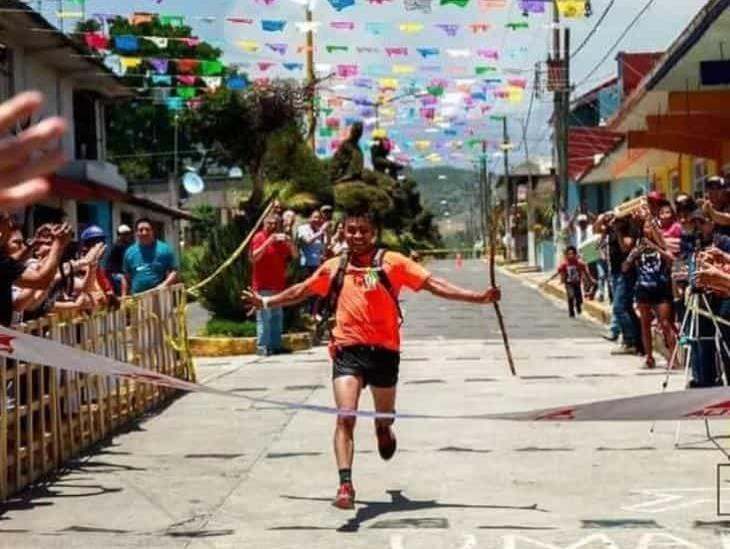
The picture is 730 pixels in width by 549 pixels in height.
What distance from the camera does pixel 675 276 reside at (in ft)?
41.2

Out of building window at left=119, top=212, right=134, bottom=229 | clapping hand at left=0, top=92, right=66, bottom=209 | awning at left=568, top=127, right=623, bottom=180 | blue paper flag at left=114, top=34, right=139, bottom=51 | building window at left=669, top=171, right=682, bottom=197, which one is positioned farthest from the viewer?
awning at left=568, top=127, right=623, bottom=180

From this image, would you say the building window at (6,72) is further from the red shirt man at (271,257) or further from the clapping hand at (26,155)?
the clapping hand at (26,155)

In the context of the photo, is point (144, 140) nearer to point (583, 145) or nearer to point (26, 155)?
point (583, 145)

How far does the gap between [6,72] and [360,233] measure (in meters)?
19.9

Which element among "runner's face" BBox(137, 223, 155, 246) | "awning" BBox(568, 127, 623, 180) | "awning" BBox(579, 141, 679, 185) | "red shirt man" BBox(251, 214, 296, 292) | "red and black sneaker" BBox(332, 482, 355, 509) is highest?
"awning" BBox(568, 127, 623, 180)

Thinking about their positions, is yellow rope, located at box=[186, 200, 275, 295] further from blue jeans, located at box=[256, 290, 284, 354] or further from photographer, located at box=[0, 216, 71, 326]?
photographer, located at box=[0, 216, 71, 326]

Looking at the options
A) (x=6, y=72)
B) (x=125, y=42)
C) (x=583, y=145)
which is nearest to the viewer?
(x=125, y=42)

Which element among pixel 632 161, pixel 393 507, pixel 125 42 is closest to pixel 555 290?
pixel 632 161

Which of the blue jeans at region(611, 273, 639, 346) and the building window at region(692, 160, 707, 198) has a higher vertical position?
the building window at region(692, 160, 707, 198)

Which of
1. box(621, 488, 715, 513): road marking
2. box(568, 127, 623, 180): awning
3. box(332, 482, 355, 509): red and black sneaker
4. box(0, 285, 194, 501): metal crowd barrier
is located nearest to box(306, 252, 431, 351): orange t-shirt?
box(332, 482, 355, 509): red and black sneaker

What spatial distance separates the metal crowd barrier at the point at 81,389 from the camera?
27.6ft

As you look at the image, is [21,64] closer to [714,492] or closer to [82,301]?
[82,301]

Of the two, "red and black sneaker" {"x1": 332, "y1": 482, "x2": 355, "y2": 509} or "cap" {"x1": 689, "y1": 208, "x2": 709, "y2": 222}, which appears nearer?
"red and black sneaker" {"x1": 332, "y1": 482, "x2": 355, "y2": 509}

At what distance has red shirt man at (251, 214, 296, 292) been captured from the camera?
698 inches
